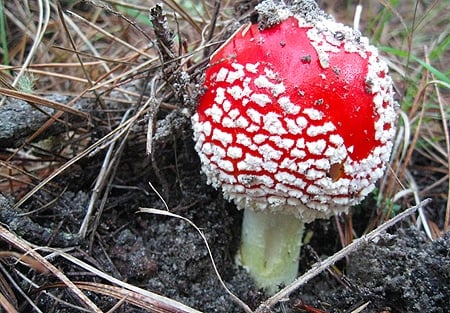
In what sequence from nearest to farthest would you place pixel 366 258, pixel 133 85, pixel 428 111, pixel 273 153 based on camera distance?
pixel 273 153, pixel 366 258, pixel 133 85, pixel 428 111

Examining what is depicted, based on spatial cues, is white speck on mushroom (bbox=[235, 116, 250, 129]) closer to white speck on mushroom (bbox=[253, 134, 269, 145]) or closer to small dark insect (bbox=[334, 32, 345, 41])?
white speck on mushroom (bbox=[253, 134, 269, 145])

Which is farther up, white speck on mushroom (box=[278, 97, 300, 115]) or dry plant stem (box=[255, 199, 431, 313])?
white speck on mushroom (box=[278, 97, 300, 115])

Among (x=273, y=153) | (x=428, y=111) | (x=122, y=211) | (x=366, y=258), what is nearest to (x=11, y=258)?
(x=122, y=211)

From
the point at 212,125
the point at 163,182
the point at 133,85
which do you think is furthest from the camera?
the point at 133,85

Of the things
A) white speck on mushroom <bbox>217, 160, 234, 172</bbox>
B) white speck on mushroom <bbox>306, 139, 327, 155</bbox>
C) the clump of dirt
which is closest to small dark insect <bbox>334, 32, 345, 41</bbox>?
white speck on mushroom <bbox>306, 139, 327, 155</bbox>

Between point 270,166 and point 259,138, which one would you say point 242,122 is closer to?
point 259,138

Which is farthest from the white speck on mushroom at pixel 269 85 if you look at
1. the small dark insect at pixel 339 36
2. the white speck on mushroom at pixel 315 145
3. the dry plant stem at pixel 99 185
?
the dry plant stem at pixel 99 185

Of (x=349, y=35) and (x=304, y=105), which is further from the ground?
(x=349, y=35)

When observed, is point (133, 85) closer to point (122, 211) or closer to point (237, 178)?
point (122, 211)

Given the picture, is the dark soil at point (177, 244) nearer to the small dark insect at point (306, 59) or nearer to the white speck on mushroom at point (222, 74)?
the white speck on mushroom at point (222, 74)
